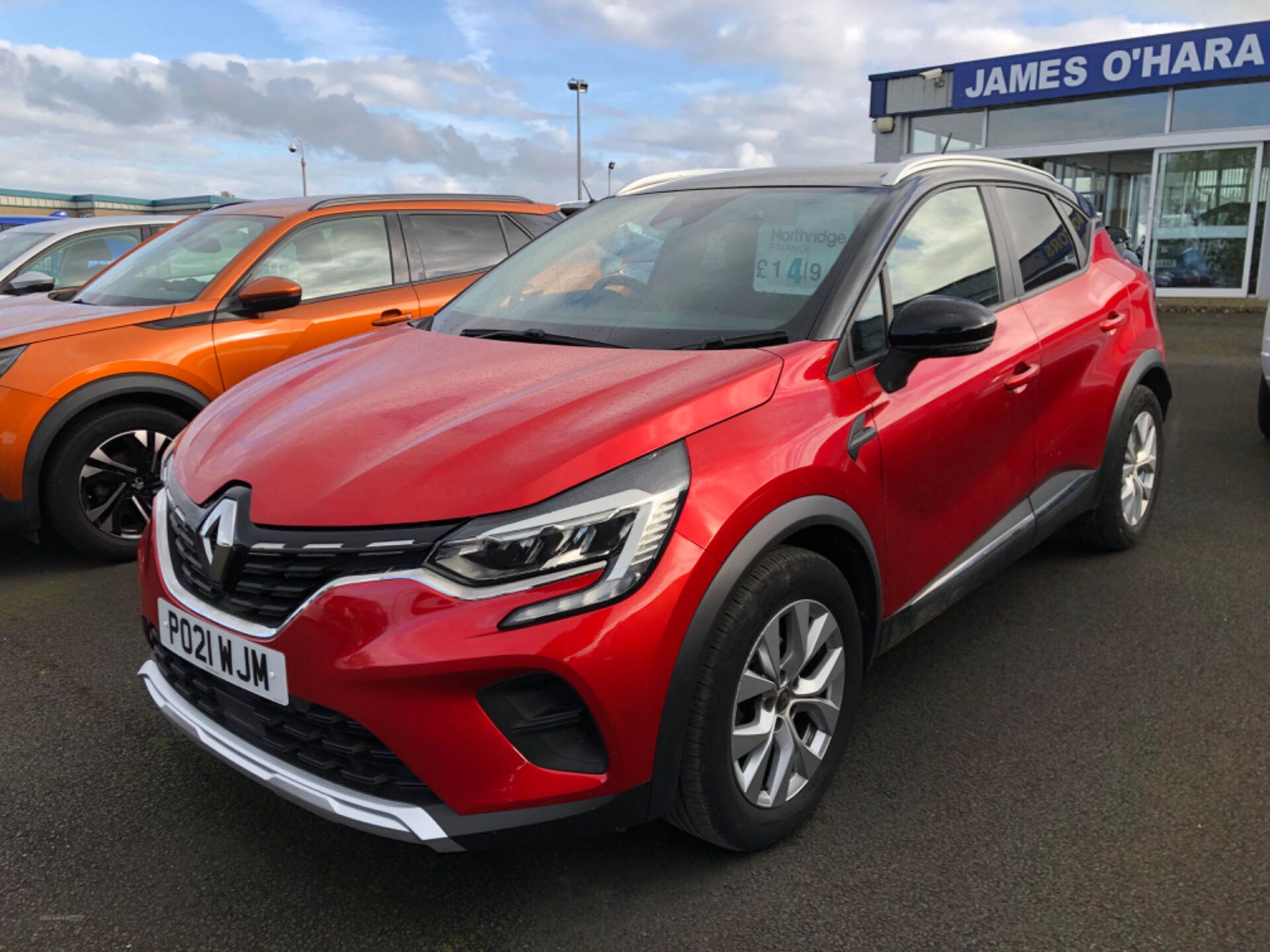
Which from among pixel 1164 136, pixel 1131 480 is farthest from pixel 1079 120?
pixel 1131 480

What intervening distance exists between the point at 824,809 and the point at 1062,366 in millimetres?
1821

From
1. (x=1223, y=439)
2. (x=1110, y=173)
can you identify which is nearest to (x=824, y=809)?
(x=1223, y=439)

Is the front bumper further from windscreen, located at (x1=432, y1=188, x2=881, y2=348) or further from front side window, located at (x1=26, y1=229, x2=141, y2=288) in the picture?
front side window, located at (x1=26, y1=229, x2=141, y2=288)

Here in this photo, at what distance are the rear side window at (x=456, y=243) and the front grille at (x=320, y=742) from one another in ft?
12.2

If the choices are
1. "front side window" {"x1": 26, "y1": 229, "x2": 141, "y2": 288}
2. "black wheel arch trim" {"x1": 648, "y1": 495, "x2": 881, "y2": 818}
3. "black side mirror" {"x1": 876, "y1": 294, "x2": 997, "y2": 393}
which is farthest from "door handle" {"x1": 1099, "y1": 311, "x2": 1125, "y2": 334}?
"front side window" {"x1": 26, "y1": 229, "x2": 141, "y2": 288}

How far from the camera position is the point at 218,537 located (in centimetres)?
205

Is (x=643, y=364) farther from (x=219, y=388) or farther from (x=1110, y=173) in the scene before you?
(x=1110, y=173)

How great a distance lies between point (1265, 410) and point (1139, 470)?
2.67m

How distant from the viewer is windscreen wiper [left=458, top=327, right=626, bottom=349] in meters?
2.67

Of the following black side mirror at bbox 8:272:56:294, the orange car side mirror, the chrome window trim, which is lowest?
the chrome window trim

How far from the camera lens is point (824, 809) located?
2.46 meters

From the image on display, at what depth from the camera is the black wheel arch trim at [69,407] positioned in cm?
410

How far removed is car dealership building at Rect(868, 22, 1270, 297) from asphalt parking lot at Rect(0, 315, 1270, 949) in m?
14.9

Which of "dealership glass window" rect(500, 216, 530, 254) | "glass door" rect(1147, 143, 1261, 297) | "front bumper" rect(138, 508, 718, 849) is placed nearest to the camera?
"front bumper" rect(138, 508, 718, 849)
